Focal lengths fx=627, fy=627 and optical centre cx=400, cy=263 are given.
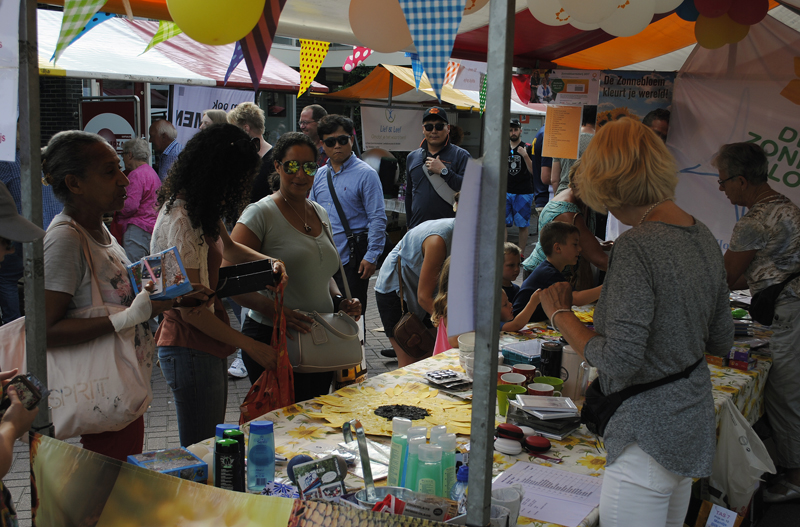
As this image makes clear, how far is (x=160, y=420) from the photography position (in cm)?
421

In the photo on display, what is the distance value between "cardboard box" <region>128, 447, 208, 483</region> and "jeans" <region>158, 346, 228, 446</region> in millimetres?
777

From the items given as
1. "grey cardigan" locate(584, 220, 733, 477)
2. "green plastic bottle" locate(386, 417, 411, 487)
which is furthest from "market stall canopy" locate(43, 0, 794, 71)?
"green plastic bottle" locate(386, 417, 411, 487)

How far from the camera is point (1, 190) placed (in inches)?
62.2

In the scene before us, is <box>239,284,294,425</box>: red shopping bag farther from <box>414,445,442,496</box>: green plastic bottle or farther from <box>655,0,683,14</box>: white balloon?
<box>655,0,683,14</box>: white balloon

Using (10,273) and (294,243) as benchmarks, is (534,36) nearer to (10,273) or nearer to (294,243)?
(294,243)

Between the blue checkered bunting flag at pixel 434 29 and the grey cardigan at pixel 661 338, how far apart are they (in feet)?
2.19

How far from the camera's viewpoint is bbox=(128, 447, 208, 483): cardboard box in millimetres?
1639

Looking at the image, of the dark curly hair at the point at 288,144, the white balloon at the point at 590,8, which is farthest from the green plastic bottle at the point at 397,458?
the white balloon at the point at 590,8

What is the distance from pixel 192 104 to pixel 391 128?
3697 mm

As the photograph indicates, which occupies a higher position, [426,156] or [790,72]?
[790,72]

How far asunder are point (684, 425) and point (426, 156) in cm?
433

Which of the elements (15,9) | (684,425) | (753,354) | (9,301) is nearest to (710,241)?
(684,425)

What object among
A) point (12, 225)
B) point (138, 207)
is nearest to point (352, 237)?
point (138, 207)

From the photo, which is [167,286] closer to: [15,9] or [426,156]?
[15,9]
